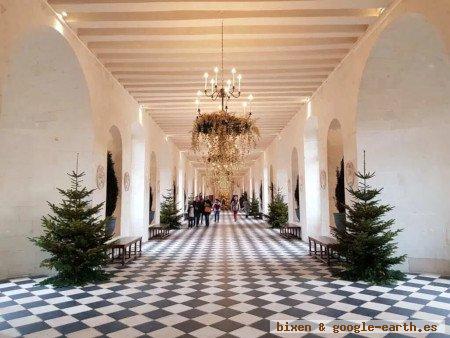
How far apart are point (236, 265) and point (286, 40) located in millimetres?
4552

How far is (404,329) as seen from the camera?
3672mm

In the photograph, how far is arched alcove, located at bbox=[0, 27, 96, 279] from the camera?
611cm

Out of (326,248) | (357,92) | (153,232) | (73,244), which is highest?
(357,92)

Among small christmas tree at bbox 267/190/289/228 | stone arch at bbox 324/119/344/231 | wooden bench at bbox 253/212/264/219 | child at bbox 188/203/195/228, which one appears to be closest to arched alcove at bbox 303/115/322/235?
stone arch at bbox 324/119/344/231

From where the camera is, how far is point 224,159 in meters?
7.08

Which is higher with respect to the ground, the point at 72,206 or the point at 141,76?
the point at 141,76

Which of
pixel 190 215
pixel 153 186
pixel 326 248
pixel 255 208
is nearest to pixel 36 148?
pixel 326 248

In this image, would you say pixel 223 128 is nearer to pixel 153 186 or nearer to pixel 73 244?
pixel 73 244

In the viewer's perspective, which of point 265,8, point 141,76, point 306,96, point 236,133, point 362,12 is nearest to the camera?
point 265,8

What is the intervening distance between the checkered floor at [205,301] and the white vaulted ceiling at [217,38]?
417 centimetres

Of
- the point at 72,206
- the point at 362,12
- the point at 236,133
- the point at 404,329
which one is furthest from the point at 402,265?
the point at 72,206

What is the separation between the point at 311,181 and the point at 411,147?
4628 millimetres

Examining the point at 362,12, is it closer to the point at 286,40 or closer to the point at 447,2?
the point at 286,40

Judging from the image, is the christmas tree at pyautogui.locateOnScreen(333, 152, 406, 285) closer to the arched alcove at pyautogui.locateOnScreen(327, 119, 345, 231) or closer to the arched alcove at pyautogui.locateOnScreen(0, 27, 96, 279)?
the arched alcove at pyautogui.locateOnScreen(327, 119, 345, 231)
